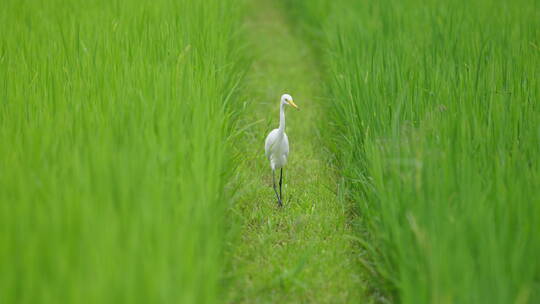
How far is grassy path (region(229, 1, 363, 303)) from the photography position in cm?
297

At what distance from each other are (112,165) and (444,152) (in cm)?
155

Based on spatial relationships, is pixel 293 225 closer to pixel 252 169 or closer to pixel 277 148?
pixel 277 148

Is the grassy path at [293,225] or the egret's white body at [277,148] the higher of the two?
the egret's white body at [277,148]

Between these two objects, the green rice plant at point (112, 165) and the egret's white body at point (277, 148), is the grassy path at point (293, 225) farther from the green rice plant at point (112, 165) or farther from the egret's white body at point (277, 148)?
the green rice plant at point (112, 165)

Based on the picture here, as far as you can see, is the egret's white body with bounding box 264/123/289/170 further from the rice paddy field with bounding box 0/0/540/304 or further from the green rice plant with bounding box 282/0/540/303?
the green rice plant with bounding box 282/0/540/303

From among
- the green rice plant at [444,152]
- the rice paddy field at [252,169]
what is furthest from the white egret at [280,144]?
the green rice plant at [444,152]

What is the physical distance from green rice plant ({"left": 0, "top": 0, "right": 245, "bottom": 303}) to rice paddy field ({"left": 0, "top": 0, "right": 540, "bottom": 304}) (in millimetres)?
11

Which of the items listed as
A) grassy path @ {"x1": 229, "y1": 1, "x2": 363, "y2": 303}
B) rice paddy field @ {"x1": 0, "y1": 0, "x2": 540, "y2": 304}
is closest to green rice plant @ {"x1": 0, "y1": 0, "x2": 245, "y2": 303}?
rice paddy field @ {"x1": 0, "y1": 0, "x2": 540, "y2": 304}

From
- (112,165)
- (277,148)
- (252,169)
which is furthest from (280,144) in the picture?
(112,165)

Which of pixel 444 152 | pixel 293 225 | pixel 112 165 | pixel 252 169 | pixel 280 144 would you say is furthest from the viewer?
pixel 252 169

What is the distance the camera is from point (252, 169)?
4523mm

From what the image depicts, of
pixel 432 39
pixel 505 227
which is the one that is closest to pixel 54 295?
pixel 505 227

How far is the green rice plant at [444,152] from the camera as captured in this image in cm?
226

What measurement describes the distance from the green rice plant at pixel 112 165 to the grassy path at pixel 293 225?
0.96 ft
